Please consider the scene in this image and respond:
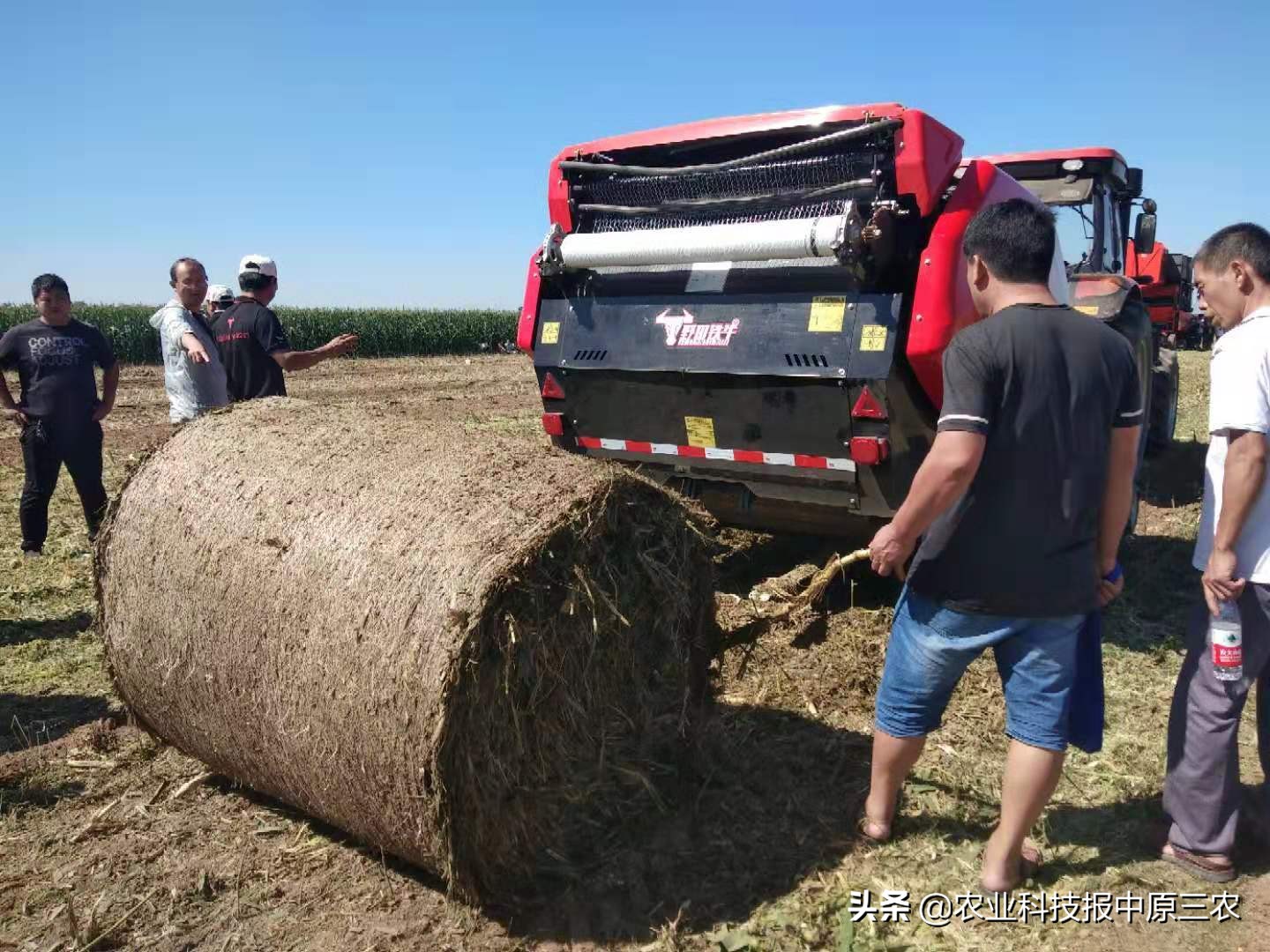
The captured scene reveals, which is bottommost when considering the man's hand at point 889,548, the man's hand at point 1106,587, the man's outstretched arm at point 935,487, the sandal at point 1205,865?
the sandal at point 1205,865

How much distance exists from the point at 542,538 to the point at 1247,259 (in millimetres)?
2327

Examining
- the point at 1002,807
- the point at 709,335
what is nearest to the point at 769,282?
the point at 709,335

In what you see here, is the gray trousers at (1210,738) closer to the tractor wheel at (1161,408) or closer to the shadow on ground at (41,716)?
the shadow on ground at (41,716)

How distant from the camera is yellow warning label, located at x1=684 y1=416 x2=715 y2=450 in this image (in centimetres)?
502

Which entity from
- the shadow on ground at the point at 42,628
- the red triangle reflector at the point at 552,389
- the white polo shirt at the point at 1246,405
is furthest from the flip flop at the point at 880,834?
the shadow on ground at the point at 42,628

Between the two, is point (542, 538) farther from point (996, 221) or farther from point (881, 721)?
point (996, 221)

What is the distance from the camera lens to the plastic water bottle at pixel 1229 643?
2.93m

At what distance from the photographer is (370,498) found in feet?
9.83

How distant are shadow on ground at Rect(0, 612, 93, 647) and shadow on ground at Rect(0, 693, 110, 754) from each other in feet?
2.56

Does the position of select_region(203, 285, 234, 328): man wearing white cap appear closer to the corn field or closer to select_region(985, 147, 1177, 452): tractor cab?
select_region(985, 147, 1177, 452): tractor cab

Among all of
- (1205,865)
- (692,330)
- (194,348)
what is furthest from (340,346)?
(1205,865)

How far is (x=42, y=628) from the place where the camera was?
539cm

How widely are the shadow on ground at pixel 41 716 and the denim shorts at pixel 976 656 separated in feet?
11.2

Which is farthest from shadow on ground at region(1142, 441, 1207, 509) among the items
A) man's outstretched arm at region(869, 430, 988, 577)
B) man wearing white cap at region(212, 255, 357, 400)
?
man wearing white cap at region(212, 255, 357, 400)
